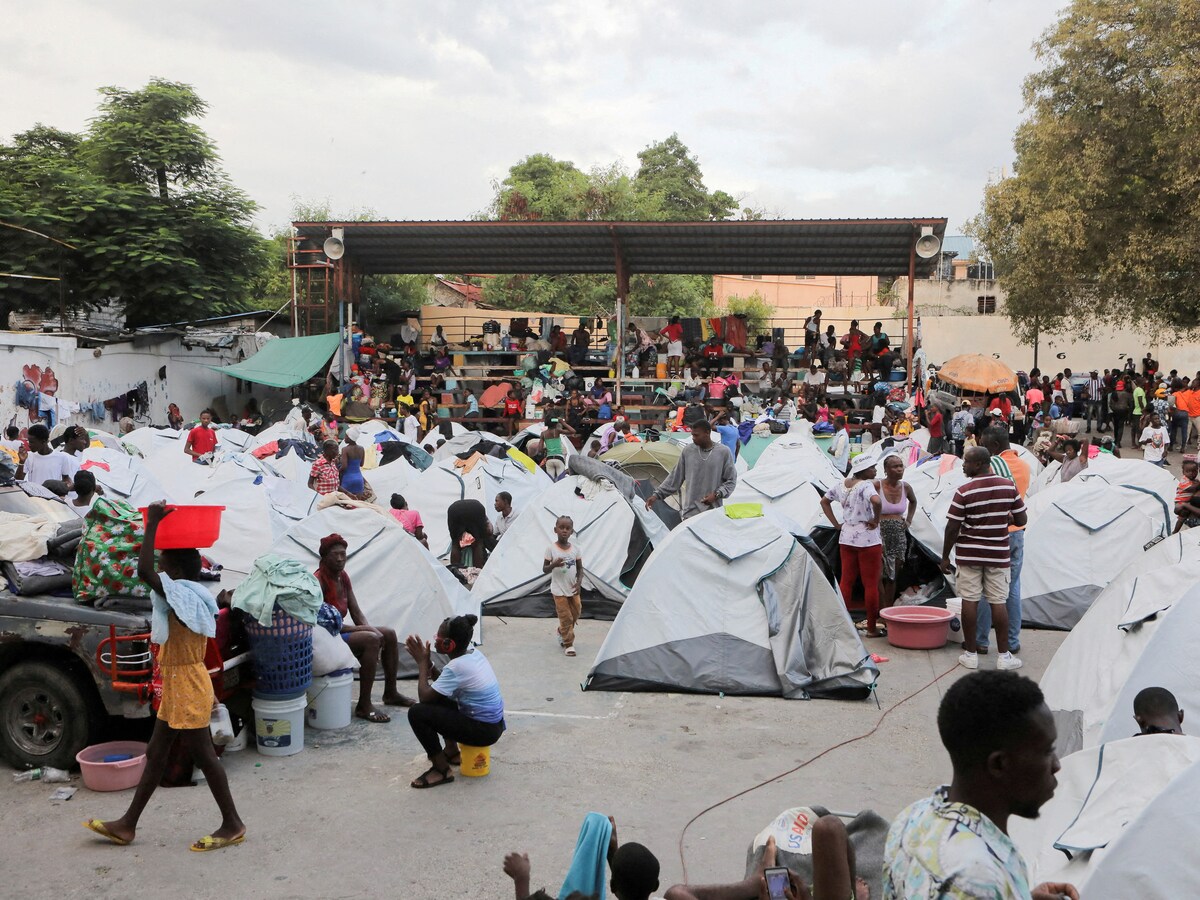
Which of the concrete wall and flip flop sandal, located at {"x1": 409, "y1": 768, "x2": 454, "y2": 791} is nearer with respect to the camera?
flip flop sandal, located at {"x1": 409, "y1": 768, "x2": 454, "y2": 791}

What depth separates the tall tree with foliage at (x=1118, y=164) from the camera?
20.0 m

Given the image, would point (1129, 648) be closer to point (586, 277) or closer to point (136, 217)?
point (136, 217)

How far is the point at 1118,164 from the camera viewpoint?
21.4m

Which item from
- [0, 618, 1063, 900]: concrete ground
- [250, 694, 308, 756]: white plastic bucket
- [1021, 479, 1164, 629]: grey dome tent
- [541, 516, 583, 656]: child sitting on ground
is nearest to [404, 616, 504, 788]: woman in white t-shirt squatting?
[0, 618, 1063, 900]: concrete ground

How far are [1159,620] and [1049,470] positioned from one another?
309 inches

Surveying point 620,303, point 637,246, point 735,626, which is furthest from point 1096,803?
point 637,246

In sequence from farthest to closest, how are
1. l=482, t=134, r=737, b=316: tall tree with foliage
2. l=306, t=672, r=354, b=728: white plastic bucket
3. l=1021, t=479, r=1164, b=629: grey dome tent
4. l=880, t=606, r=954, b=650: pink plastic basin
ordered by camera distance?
l=482, t=134, r=737, b=316: tall tree with foliage < l=1021, t=479, r=1164, b=629: grey dome tent < l=880, t=606, r=954, b=650: pink plastic basin < l=306, t=672, r=354, b=728: white plastic bucket

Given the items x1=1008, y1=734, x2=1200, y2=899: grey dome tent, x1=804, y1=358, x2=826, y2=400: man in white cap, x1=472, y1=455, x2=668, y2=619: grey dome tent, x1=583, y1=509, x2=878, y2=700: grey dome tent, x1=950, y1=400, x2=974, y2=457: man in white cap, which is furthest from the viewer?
x1=804, y1=358, x2=826, y2=400: man in white cap

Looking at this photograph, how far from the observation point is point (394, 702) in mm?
7453

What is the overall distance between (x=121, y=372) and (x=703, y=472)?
20248 mm

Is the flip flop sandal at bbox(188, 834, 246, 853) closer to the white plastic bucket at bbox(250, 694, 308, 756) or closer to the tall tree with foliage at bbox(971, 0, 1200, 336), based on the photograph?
the white plastic bucket at bbox(250, 694, 308, 756)

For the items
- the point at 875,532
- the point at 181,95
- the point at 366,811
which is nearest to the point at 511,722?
the point at 366,811

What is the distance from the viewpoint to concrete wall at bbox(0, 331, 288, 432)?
22.3m

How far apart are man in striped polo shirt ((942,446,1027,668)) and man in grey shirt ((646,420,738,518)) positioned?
2.53 metres
